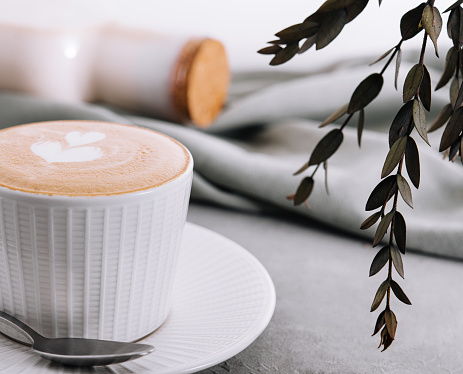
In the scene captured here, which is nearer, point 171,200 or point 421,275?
point 171,200

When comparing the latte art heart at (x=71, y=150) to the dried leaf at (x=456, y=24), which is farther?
the latte art heart at (x=71, y=150)

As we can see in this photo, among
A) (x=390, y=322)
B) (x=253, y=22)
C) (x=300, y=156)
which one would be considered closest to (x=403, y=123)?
(x=390, y=322)

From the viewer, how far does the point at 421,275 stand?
0.75 m

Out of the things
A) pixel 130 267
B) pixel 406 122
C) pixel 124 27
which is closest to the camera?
pixel 406 122

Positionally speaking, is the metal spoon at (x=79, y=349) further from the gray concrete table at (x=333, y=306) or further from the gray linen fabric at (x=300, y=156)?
the gray linen fabric at (x=300, y=156)

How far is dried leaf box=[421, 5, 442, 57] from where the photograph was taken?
1.18 feet

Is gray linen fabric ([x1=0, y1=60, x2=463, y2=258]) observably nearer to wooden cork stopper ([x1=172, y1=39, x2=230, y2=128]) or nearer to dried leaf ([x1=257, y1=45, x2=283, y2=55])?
wooden cork stopper ([x1=172, y1=39, x2=230, y2=128])

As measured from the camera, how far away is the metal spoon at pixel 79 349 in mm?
463

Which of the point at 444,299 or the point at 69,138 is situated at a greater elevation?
the point at 69,138

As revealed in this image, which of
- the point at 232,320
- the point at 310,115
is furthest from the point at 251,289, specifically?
the point at 310,115

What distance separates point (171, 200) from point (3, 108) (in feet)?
1.92

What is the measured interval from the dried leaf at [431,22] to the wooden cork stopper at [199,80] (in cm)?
67

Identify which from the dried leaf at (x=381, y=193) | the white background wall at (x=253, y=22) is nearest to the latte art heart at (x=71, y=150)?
the dried leaf at (x=381, y=193)

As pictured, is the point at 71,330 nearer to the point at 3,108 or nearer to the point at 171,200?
the point at 171,200
